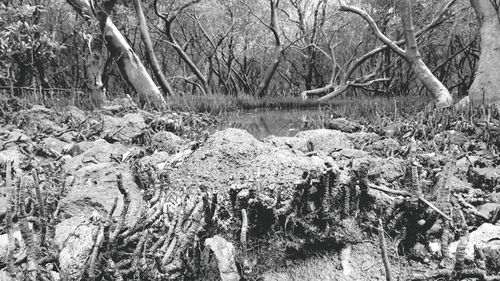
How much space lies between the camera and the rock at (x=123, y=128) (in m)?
4.13

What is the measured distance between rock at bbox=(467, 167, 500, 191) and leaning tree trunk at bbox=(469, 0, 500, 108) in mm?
4318

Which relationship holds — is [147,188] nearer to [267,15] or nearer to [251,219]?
[251,219]

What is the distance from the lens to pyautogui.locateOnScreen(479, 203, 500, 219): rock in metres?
1.58

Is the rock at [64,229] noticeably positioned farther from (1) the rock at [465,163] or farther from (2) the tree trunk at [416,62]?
(2) the tree trunk at [416,62]

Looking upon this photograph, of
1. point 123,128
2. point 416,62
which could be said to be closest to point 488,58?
point 416,62

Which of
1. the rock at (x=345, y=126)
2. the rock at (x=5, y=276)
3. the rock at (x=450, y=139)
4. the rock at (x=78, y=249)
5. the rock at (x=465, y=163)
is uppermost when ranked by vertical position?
the rock at (x=345, y=126)

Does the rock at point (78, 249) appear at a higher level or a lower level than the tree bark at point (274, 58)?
lower

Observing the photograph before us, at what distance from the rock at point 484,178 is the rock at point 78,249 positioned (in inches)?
81.4

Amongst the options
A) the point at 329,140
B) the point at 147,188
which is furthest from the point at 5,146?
the point at 329,140

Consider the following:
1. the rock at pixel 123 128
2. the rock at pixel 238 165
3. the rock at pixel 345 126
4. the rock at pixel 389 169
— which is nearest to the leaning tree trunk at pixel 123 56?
the rock at pixel 123 128

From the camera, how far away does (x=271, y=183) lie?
4.70 ft

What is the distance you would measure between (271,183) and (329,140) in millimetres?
1803

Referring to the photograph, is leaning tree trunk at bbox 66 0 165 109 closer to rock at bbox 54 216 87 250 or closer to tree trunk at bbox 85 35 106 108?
tree trunk at bbox 85 35 106 108

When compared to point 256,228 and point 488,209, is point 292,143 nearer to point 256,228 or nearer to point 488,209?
point 488,209
